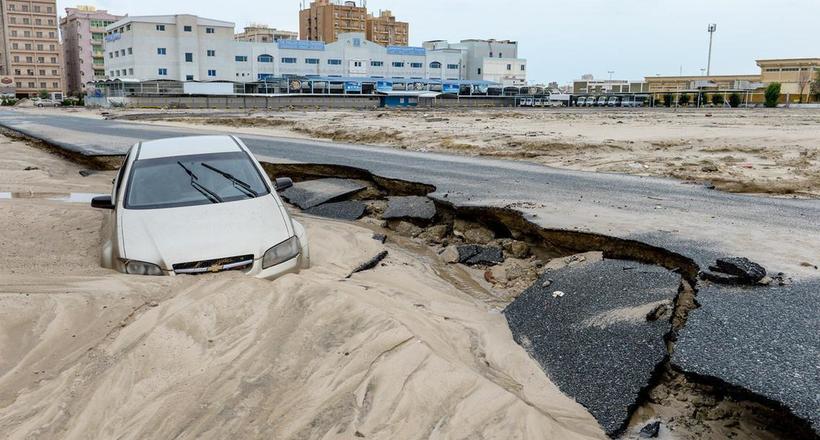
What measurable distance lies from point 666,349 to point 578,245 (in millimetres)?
3236

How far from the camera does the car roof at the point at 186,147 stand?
24.0 ft

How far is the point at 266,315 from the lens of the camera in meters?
4.91

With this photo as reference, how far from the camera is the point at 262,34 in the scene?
144125 millimetres

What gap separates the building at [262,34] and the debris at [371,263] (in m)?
141

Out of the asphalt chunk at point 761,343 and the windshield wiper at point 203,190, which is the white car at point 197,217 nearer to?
the windshield wiper at point 203,190

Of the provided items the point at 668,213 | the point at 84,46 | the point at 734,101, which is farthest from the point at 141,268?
the point at 84,46

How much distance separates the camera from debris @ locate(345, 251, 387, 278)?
745 centimetres

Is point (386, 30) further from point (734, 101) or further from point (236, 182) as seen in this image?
point (236, 182)

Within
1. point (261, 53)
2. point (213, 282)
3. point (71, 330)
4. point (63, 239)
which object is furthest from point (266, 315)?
point (261, 53)

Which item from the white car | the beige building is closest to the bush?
the white car

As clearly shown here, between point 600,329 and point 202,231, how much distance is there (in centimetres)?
371

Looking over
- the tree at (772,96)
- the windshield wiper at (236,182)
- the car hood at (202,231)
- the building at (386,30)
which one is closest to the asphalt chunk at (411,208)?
the windshield wiper at (236,182)

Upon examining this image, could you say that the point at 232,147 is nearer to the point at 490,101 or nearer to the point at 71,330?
the point at 71,330

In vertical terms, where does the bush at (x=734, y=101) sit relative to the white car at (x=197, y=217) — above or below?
above
